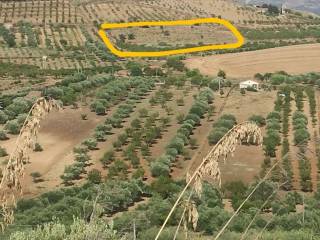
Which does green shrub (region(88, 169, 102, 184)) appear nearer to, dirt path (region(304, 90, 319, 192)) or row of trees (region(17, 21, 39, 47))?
dirt path (region(304, 90, 319, 192))

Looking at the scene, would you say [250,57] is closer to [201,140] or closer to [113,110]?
[113,110]

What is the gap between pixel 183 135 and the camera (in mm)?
45656

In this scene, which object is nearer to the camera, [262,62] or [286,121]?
[286,121]

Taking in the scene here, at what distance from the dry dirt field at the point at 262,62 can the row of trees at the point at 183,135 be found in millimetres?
24755

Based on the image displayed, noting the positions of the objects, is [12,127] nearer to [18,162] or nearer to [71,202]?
[71,202]

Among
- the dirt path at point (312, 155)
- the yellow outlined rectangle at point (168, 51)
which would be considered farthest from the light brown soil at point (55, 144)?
the yellow outlined rectangle at point (168, 51)

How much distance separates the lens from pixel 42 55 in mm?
99500

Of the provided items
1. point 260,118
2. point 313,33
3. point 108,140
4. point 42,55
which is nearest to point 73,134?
point 108,140

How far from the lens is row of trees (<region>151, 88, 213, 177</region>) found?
3738 centimetres

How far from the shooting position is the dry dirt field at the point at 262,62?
87156mm

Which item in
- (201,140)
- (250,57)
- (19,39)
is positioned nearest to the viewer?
(201,140)

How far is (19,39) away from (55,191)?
8586 centimetres

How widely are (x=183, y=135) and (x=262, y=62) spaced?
50.6 metres

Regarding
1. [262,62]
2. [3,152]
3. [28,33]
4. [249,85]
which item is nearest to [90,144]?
[3,152]
